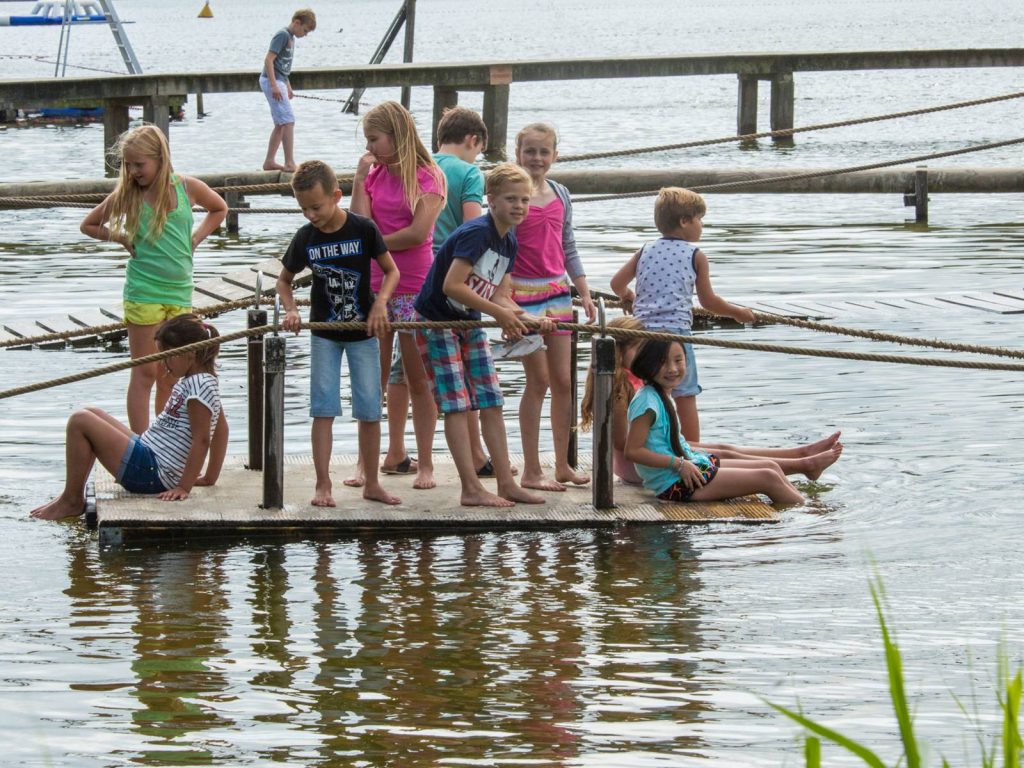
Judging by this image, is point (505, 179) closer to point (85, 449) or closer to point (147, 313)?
point (147, 313)

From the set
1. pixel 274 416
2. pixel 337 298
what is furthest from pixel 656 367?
pixel 274 416

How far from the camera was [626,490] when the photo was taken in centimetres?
725

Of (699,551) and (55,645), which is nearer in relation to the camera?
(55,645)

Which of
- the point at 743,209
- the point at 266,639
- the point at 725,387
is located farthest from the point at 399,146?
the point at 743,209

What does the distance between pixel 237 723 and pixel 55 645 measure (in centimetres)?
97

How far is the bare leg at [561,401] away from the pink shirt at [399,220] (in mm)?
590

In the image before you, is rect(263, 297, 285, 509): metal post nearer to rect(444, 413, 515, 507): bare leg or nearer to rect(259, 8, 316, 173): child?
rect(444, 413, 515, 507): bare leg

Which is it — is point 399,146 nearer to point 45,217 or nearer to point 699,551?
point 699,551

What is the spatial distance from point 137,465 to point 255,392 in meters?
0.87

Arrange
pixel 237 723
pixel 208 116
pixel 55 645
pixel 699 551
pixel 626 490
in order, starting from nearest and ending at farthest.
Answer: pixel 237 723
pixel 55 645
pixel 699 551
pixel 626 490
pixel 208 116

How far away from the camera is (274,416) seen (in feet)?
21.7

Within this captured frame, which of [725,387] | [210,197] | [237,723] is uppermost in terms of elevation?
[210,197]

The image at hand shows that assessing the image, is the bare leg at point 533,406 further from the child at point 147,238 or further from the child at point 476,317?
the child at point 147,238

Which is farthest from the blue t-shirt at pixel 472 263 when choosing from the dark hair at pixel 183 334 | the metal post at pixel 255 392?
the metal post at pixel 255 392
